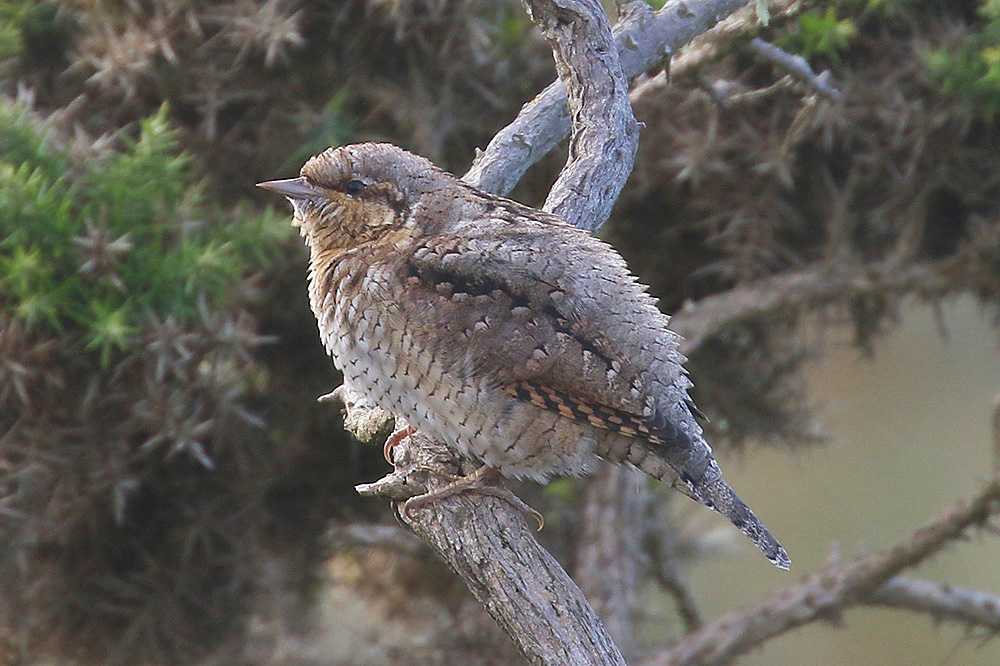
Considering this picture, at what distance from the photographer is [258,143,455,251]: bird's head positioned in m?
1.83

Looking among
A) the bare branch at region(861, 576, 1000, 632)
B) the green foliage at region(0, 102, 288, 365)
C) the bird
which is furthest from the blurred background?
the bird

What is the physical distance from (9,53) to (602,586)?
6.06 ft

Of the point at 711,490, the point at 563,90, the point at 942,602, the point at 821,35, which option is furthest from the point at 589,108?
the point at 942,602

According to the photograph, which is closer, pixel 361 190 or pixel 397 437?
pixel 361 190

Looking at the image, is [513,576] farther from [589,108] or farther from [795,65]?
[795,65]

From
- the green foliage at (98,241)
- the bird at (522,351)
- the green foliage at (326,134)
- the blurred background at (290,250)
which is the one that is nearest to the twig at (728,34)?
the blurred background at (290,250)

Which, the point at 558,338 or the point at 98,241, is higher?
the point at 558,338

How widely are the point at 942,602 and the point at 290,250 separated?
1.87 meters

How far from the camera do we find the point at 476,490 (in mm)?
1691

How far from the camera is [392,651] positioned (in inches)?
110

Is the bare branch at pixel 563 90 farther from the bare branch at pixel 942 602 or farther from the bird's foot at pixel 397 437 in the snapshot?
the bare branch at pixel 942 602

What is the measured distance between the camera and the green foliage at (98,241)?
74.5 inches

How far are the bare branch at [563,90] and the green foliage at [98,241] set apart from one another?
538 mm

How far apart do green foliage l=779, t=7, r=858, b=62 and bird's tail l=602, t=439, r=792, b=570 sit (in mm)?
1111
